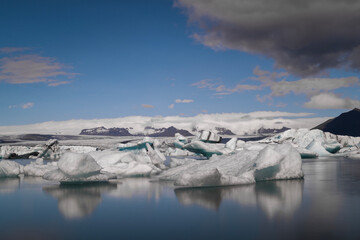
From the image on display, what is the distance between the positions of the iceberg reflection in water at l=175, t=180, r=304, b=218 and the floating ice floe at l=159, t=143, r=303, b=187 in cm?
30

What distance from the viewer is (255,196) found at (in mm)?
8023

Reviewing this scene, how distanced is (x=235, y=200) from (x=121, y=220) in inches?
109

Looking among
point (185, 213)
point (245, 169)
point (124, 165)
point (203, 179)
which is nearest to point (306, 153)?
point (124, 165)

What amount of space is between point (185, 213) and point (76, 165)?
5.17 metres

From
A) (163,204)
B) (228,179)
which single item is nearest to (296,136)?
(228,179)

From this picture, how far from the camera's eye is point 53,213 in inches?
257

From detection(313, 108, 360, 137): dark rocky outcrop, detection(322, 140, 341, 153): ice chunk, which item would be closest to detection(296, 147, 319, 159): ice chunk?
detection(322, 140, 341, 153): ice chunk

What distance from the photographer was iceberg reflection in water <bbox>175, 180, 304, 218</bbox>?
6.69 metres

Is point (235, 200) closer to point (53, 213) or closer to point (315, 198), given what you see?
point (315, 198)

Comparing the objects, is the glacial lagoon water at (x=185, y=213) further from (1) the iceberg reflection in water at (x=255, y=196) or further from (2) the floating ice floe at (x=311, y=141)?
(2) the floating ice floe at (x=311, y=141)

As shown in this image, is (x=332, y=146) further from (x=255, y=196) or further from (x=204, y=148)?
(x=255, y=196)

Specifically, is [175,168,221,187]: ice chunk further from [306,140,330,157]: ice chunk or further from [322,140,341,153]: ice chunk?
[322,140,341,153]: ice chunk

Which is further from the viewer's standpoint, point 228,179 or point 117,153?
point 117,153

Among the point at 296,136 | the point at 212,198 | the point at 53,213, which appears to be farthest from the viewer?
the point at 296,136
